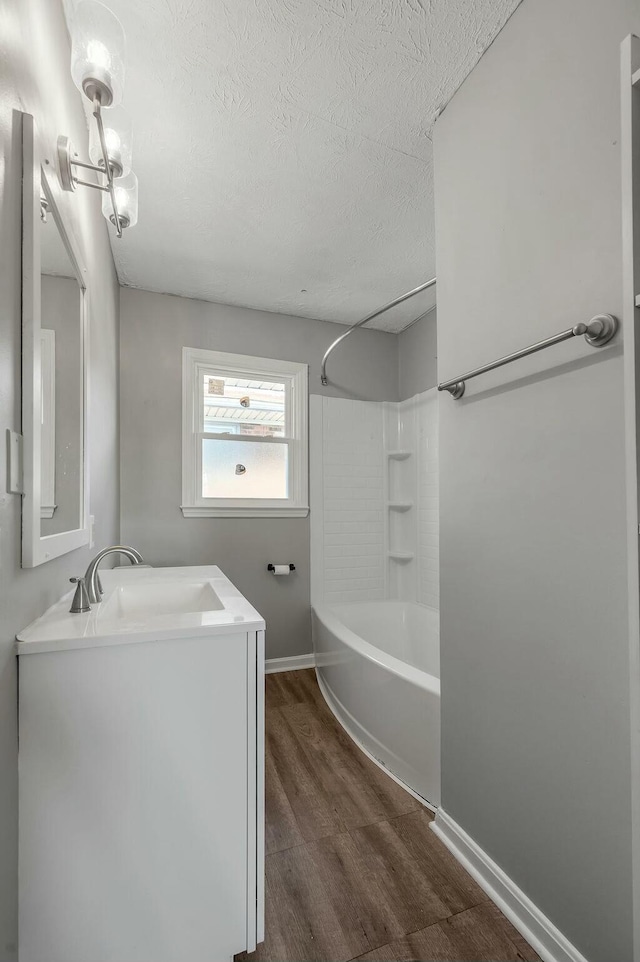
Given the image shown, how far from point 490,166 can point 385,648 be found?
2.68 m

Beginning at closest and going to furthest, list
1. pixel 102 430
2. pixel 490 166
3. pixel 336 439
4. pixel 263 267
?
1. pixel 490 166
2. pixel 102 430
3. pixel 263 267
4. pixel 336 439

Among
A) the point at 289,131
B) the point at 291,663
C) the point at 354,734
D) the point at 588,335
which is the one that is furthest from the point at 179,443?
the point at 588,335

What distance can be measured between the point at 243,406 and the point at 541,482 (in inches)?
85.4

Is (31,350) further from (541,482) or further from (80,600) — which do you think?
(541,482)

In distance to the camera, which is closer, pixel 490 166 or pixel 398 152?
pixel 490 166

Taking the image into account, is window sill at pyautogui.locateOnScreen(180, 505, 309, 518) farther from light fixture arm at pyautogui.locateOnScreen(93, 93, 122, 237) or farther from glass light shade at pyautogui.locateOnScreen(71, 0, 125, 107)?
glass light shade at pyautogui.locateOnScreen(71, 0, 125, 107)

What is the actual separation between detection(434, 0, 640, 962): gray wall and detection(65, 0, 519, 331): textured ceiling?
18cm

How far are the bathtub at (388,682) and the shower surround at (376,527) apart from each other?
0.01m

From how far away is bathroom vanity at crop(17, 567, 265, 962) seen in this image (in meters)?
0.84

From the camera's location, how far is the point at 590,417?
96 centimetres

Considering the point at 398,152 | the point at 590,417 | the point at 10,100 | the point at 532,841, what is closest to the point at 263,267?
the point at 398,152

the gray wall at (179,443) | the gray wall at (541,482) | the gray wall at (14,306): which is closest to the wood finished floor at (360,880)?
the gray wall at (541,482)

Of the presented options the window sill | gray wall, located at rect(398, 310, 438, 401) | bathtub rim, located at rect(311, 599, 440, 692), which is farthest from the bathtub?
gray wall, located at rect(398, 310, 438, 401)

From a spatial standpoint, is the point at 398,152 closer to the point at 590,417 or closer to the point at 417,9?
the point at 417,9
